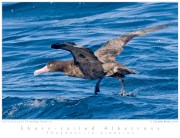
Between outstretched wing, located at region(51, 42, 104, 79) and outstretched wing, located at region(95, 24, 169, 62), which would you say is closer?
outstretched wing, located at region(51, 42, 104, 79)

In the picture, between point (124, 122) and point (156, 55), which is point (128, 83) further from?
point (124, 122)

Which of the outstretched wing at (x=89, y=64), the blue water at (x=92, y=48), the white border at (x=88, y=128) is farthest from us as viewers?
the outstretched wing at (x=89, y=64)

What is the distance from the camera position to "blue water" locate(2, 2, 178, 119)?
1252cm

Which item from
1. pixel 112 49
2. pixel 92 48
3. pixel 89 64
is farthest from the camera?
pixel 92 48

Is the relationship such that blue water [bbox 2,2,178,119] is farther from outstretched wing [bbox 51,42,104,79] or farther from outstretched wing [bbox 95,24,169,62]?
outstretched wing [bbox 95,24,169,62]

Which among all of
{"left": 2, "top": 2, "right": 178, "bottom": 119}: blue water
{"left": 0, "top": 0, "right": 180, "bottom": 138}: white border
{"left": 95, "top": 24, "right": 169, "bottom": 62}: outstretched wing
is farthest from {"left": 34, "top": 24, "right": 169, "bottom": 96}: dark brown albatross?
{"left": 0, "top": 0, "right": 180, "bottom": 138}: white border

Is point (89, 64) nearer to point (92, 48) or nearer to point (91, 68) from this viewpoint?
point (91, 68)

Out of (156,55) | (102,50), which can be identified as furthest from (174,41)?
(102,50)

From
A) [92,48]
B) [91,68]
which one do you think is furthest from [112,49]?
[92,48]

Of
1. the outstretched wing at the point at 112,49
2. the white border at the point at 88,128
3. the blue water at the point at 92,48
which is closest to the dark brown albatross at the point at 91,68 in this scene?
the outstretched wing at the point at 112,49

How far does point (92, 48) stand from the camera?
53.2 ft

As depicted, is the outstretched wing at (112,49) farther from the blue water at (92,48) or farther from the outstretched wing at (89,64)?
the blue water at (92,48)

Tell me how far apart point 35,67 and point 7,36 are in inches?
66.5

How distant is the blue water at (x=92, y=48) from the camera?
41.1 feet
